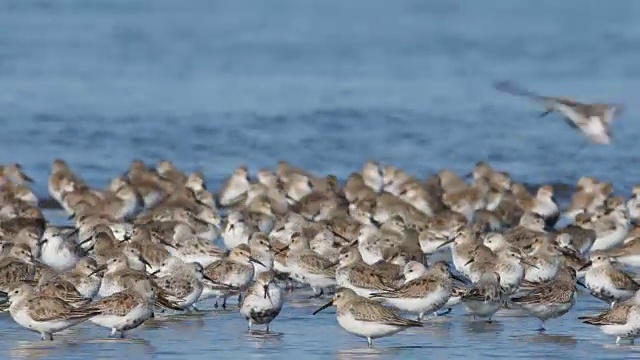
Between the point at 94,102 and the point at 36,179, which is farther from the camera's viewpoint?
the point at 94,102

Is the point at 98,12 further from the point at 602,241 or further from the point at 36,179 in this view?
the point at 602,241

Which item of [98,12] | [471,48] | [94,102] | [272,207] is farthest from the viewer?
[98,12]

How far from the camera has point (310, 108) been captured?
3167cm

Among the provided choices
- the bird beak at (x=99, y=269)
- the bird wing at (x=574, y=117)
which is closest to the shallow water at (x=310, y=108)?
the bird beak at (x=99, y=269)

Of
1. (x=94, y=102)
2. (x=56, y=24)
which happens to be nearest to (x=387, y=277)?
(x=94, y=102)

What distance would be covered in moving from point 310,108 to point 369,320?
64.2 ft

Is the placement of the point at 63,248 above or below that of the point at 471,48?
below

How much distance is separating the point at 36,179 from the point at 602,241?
9.69m

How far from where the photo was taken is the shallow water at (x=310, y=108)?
511 inches

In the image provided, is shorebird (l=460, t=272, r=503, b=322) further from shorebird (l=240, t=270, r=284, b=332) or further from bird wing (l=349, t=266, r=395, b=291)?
shorebird (l=240, t=270, r=284, b=332)

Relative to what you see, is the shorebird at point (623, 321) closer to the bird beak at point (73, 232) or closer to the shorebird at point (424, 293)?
the shorebird at point (424, 293)

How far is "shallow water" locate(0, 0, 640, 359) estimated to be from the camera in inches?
511

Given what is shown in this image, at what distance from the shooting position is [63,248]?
52.8 ft

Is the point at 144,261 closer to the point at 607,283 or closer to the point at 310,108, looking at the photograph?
the point at 607,283
